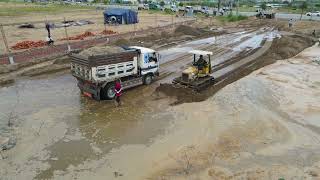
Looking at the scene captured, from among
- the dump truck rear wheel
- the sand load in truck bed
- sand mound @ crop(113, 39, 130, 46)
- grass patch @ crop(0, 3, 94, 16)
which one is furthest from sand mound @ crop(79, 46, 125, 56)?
grass patch @ crop(0, 3, 94, 16)

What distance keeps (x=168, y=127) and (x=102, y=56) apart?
543cm

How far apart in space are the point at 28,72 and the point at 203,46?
63.7 ft

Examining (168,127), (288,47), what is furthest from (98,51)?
(288,47)

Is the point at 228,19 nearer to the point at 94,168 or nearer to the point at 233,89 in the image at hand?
the point at 233,89

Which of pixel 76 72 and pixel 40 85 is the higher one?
pixel 76 72

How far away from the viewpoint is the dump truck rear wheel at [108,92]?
19953 mm

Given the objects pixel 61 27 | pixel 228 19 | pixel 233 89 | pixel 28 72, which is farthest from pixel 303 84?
Result: pixel 228 19

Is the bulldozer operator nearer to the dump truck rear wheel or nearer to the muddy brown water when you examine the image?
the muddy brown water

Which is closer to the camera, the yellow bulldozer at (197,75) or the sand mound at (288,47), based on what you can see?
the yellow bulldozer at (197,75)

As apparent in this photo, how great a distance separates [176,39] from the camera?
42.2m

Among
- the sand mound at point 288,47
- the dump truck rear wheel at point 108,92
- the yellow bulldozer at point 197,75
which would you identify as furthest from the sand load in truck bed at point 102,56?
the sand mound at point 288,47

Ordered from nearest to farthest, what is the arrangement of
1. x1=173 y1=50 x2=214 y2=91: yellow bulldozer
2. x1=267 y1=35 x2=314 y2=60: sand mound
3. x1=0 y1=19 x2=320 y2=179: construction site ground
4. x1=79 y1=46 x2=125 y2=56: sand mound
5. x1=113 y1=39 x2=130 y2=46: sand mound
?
x1=0 y1=19 x2=320 y2=179: construction site ground
x1=79 y1=46 x2=125 y2=56: sand mound
x1=173 y1=50 x2=214 y2=91: yellow bulldozer
x1=267 y1=35 x2=314 y2=60: sand mound
x1=113 y1=39 x2=130 y2=46: sand mound

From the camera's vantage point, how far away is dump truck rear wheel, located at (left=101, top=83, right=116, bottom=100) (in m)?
20.0

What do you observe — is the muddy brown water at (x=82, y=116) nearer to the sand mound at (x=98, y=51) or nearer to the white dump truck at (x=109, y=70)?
the white dump truck at (x=109, y=70)
